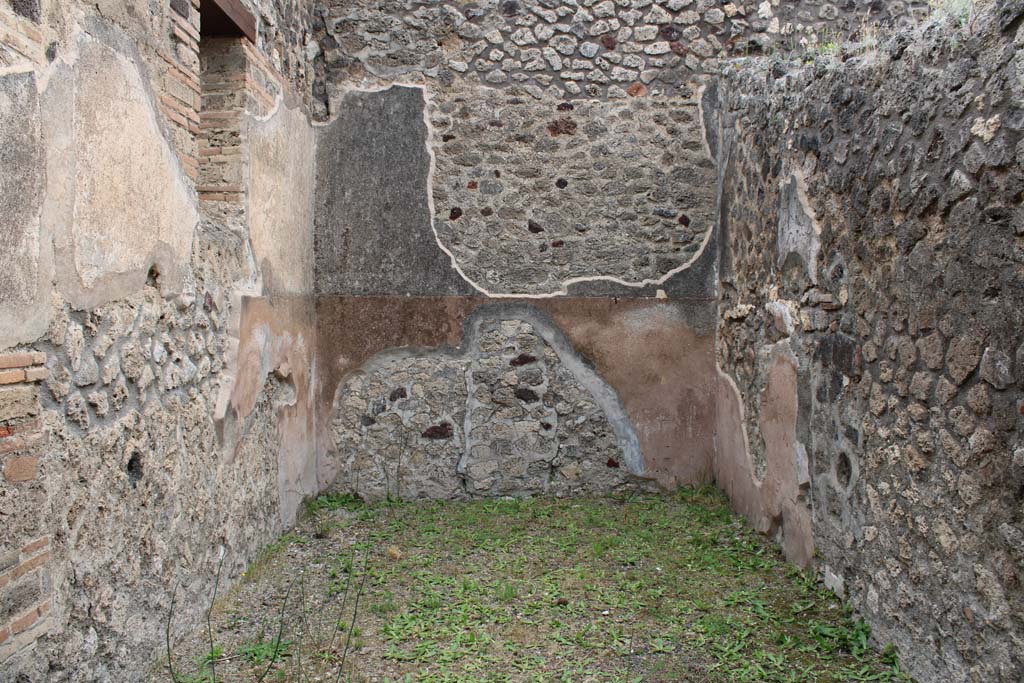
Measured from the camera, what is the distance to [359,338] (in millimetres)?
5141

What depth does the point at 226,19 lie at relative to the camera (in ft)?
12.0

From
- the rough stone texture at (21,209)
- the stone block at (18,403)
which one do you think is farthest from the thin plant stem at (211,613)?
the rough stone texture at (21,209)

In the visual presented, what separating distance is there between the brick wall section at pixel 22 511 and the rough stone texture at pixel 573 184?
10.7ft

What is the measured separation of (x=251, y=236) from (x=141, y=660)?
197 cm

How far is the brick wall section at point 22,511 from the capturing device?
80.1 inches

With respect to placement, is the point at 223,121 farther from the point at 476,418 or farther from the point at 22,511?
the point at 476,418

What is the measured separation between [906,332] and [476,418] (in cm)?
294

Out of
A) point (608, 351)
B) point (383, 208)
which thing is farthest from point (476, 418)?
point (383, 208)

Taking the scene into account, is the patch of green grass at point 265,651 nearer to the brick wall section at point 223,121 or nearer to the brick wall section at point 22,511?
the brick wall section at point 22,511

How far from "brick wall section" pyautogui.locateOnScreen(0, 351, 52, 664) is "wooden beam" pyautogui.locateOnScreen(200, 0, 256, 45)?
79.3 inches

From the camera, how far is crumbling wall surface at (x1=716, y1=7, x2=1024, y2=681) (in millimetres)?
2227

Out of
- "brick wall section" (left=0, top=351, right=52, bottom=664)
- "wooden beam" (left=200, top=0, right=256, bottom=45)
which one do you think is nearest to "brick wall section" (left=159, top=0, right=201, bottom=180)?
"wooden beam" (left=200, top=0, right=256, bottom=45)

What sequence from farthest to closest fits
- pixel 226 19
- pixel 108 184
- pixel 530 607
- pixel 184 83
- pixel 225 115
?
pixel 225 115 < pixel 226 19 < pixel 530 607 < pixel 184 83 < pixel 108 184

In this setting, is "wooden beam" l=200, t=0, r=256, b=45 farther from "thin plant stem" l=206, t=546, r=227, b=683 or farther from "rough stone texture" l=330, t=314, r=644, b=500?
"thin plant stem" l=206, t=546, r=227, b=683
